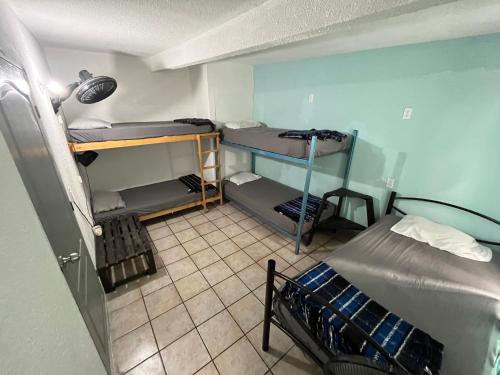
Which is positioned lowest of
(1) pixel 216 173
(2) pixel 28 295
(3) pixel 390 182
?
(1) pixel 216 173

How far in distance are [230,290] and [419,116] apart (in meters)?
2.69

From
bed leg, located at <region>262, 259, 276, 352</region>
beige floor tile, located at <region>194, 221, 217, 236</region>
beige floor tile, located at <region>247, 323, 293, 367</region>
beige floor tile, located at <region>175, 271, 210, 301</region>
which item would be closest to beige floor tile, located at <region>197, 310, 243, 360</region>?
beige floor tile, located at <region>247, 323, 293, 367</region>

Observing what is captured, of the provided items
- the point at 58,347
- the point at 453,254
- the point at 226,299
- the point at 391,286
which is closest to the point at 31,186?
the point at 58,347

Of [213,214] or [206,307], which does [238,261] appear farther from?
[213,214]

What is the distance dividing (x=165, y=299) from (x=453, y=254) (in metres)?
2.72

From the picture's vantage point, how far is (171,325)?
5.62 ft

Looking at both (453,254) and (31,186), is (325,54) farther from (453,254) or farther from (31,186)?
(31,186)

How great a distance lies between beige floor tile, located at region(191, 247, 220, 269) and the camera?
7.82ft

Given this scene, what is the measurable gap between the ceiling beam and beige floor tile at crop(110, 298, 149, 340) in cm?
242

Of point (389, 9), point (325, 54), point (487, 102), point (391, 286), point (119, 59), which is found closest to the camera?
point (389, 9)

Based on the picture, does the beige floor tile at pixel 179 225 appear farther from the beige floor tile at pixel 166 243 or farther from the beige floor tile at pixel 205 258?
the beige floor tile at pixel 205 258

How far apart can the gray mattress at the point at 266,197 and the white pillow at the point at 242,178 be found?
0.07 m

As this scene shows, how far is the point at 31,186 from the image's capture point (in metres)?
0.72

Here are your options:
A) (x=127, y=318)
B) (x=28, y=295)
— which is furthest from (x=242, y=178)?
(x=28, y=295)
